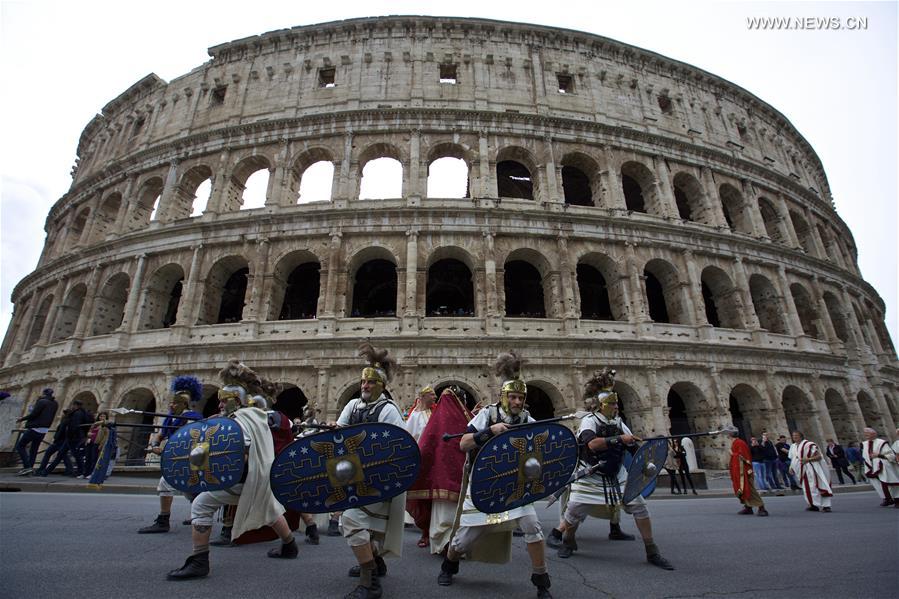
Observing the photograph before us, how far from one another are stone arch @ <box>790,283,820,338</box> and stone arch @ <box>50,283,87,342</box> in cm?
3329

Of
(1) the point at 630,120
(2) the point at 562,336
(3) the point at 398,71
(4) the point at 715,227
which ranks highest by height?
(3) the point at 398,71

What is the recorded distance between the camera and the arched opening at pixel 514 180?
862 inches

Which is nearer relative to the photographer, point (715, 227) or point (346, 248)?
point (346, 248)

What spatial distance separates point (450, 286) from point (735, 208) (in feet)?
49.2

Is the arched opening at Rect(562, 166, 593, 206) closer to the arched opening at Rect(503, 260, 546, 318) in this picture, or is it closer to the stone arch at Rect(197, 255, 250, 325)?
the arched opening at Rect(503, 260, 546, 318)

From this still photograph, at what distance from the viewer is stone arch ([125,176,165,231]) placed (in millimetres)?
19375

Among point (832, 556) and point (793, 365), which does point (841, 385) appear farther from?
point (832, 556)

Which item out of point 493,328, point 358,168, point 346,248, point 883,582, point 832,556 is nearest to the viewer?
point 883,582

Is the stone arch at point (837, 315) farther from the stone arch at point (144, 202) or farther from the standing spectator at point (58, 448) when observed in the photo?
the stone arch at point (144, 202)

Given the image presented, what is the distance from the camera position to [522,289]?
19.7m

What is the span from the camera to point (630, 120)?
19.8m

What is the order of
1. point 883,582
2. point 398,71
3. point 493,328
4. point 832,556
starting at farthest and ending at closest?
point 398,71 < point 493,328 < point 832,556 < point 883,582

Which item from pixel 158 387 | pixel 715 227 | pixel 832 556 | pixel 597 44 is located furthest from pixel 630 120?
pixel 158 387

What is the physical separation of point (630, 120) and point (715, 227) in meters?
6.45
